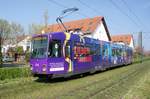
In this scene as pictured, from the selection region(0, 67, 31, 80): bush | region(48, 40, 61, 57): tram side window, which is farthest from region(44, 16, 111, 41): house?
region(48, 40, 61, 57): tram side window

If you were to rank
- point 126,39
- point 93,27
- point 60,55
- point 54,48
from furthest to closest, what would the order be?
point 126,39, point 93,27, point 60,55, point 54,48

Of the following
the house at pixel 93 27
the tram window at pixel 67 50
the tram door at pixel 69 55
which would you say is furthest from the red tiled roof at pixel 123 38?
the tram window at pixel 67 50

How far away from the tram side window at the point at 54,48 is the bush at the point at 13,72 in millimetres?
4107

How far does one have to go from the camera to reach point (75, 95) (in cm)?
1166

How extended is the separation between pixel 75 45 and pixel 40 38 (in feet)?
10.1

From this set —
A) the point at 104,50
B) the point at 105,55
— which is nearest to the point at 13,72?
the point at 104,50

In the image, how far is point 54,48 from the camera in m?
16.5

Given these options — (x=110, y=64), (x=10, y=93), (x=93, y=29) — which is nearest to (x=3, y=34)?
(x=93, y=29)

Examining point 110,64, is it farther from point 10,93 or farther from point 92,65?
point 10,93

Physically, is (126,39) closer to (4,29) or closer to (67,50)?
(4,29)

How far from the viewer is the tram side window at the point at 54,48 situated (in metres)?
16.3

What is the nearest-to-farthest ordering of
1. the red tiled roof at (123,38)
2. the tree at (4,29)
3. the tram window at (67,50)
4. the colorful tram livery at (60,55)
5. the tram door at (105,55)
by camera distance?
1. the colorful tram livery at (60,55)
2. the tram window at (67,50)
3. the tram door at (105,55)
4. the tree at (4,29)
5. the red tiled roof at (123,38)

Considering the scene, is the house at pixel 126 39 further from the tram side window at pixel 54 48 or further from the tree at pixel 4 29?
the tram side window at pixel 54 48

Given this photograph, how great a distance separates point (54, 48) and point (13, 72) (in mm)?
4649
